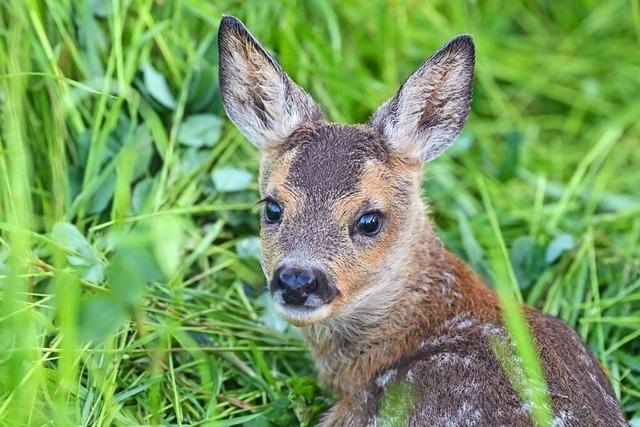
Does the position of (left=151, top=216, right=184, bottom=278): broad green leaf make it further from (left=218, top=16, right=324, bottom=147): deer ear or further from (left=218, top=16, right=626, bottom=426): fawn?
(left=218, top=16, right=324, bottom=147): deer ear

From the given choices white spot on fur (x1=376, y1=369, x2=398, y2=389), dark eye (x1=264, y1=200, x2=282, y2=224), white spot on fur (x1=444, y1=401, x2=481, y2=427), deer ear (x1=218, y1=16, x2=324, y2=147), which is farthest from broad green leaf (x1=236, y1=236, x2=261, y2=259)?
white spot on fur (x1=444, y1=401, x2=481, y2=427)

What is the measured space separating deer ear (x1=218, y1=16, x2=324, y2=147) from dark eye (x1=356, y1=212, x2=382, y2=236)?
66 centimetres

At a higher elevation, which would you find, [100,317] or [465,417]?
[100,317]

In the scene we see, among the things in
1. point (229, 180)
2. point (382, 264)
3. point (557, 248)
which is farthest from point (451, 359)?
point (229, 180)

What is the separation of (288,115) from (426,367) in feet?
4.32

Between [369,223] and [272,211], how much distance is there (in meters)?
0.41

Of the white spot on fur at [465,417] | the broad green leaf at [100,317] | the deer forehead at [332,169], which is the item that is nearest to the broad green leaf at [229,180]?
the deer forehead at [332,169]

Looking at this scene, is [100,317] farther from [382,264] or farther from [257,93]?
[257,93]

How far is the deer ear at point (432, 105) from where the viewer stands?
503 centimetres

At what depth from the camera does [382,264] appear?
16.0 ft

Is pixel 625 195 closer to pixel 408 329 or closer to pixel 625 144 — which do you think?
pixel 625 144

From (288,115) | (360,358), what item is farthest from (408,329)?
(288,115)

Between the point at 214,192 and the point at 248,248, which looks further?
the point at 214,192

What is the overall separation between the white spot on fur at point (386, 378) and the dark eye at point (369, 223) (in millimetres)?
615
